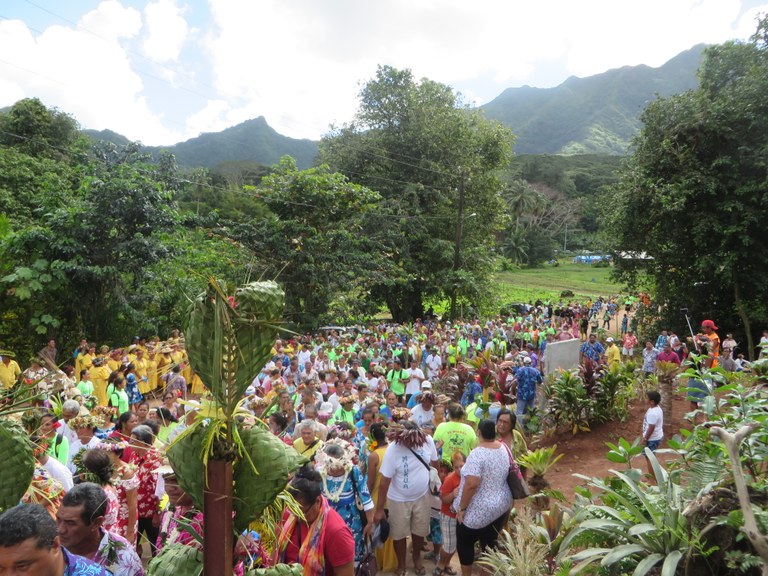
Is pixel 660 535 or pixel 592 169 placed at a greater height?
pixel 592 169

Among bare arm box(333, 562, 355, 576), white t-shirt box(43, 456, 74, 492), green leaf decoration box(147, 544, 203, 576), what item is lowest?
bare arm box(333, 562, 355, 576)

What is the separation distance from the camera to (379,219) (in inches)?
871

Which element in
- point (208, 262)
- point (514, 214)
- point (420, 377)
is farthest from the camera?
point (514, 214)

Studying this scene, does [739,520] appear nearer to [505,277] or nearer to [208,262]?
[208,262]

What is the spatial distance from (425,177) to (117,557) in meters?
23.3

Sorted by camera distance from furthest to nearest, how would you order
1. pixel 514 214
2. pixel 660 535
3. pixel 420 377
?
pixel 514 214 < pixel 420 377 < pixel 660 535

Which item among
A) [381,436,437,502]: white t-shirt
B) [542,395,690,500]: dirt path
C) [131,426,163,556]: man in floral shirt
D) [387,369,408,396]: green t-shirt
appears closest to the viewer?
[131,426,163,556]: man in floral shirt

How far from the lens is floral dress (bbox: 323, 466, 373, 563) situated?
4176mm

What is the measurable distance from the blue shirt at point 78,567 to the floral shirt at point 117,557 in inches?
21.9

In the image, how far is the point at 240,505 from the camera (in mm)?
1621

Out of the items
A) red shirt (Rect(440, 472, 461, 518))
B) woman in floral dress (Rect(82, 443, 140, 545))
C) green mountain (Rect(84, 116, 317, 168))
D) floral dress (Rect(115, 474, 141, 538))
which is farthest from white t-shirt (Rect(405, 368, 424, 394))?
green mountain (Rect(84, 116, 317, 168))

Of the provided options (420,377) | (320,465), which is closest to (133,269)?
(420,377)

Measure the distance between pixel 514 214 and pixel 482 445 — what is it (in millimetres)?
60233

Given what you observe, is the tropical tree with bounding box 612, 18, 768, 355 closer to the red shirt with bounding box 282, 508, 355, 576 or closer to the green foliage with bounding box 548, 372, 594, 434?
the green foliage with bounding box 548, 372, 594, 434
